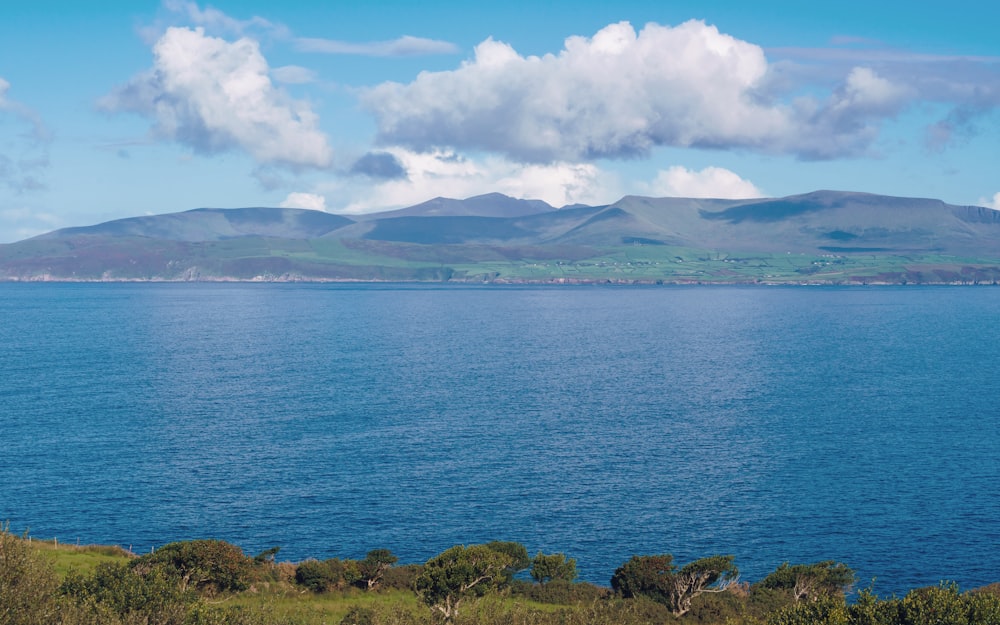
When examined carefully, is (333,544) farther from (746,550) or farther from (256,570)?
(746,550)

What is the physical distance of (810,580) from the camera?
179ft

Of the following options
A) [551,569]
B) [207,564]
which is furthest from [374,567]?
[551,569]

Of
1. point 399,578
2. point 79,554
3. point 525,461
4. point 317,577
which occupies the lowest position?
point 399,578

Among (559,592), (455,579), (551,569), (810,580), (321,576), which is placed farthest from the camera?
(551,569)

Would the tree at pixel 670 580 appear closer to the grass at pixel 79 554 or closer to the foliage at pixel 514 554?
the foliage at pixel 514 554

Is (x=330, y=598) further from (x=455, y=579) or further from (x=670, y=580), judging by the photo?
(x=670, y=580)

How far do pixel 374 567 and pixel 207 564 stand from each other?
10.1m

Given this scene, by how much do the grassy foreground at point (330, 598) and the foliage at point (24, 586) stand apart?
5 cm

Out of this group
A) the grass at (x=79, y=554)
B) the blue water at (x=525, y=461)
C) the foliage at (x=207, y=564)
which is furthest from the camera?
the blue water at (x=525, y=461)

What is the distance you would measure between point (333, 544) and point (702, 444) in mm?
44570

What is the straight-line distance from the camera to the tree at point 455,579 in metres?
48.1

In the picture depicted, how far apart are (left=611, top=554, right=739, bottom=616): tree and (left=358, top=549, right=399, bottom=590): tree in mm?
14305

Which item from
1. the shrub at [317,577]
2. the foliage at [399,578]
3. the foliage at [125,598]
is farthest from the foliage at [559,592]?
the foliage at [125,598]

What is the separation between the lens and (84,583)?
3809 cm
